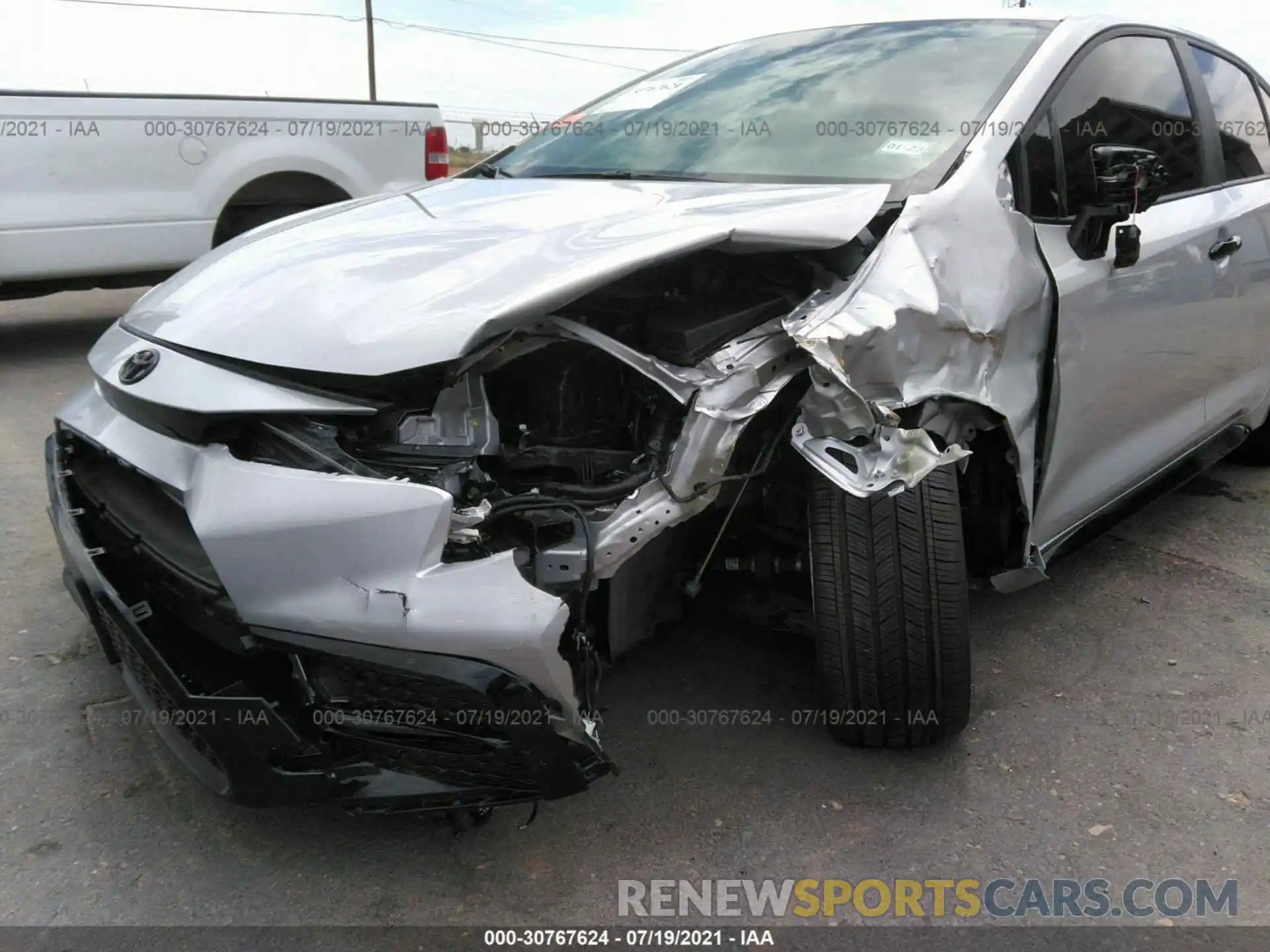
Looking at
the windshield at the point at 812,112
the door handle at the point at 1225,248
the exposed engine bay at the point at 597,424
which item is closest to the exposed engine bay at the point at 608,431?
the exposed engine bay at the point at 597,424

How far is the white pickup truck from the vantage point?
5.66 metres

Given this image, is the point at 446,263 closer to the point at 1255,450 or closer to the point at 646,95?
the point at 646,95

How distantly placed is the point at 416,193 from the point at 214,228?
3993 millimetres

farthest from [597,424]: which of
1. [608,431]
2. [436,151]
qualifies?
[436,151]

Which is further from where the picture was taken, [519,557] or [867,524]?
[867,524]

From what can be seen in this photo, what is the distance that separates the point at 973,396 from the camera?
7.36 feet

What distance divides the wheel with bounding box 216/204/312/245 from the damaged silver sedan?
4.06 meters

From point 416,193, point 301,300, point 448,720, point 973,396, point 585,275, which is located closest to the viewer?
point 448,720

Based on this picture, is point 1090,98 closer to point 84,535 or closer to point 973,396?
point 973,396

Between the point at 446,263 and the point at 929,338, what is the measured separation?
1.02 m

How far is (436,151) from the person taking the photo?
7059 mm

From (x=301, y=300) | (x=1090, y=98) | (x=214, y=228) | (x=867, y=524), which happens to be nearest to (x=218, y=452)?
(x=301, y=300)

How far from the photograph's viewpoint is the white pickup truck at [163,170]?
566 centimetres

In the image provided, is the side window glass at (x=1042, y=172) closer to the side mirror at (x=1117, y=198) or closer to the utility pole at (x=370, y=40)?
the side mirror at (x=1117, y=198)
